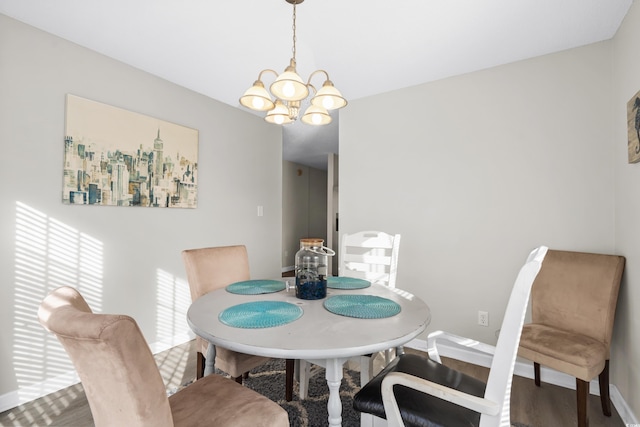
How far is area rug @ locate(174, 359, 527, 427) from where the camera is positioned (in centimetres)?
168

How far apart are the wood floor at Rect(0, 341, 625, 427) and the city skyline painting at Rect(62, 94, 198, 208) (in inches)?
49.8

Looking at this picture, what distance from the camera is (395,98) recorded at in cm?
294

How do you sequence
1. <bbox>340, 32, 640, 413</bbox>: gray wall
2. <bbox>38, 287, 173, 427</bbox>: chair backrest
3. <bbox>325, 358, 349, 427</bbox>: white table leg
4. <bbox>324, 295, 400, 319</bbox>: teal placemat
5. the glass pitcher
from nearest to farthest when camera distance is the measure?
<bbox>38, 287, 173, 427</bbox>: chair backrest → <bbox>325, 358, 349, 427</bbox>: white table leg → <bbox>324, 295, 400, 319</bbox>: teal placemat → the glass pitcher → <bbox>340, 32, 640, 413</bbox>: gray wall

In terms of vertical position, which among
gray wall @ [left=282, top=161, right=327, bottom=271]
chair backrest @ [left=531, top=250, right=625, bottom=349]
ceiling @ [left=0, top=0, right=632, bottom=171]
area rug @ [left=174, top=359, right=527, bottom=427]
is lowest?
area rug @ [left=174, top=359, right=527, bottom=427]

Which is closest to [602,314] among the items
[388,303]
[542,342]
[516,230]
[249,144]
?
[542,342]

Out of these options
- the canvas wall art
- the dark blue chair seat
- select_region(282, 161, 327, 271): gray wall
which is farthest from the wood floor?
Result: select_region(282, 161, 327, 271): gray wall

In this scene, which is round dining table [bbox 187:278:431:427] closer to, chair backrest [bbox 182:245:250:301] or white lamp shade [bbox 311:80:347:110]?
chair backrest [bbox 182:245:250:301]

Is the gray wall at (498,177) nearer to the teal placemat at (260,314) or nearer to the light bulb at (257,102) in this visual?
the light bulb at (257,102)

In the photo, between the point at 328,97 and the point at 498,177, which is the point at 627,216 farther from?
the point at 328,97

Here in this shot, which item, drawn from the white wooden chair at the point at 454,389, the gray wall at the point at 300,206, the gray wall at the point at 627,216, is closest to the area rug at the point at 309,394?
the white wooden chair at the point at 454,389

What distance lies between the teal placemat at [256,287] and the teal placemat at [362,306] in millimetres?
357

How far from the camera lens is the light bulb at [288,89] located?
151cm

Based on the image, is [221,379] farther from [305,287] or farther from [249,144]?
[249,144]

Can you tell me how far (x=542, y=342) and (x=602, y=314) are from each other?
0.41 m
